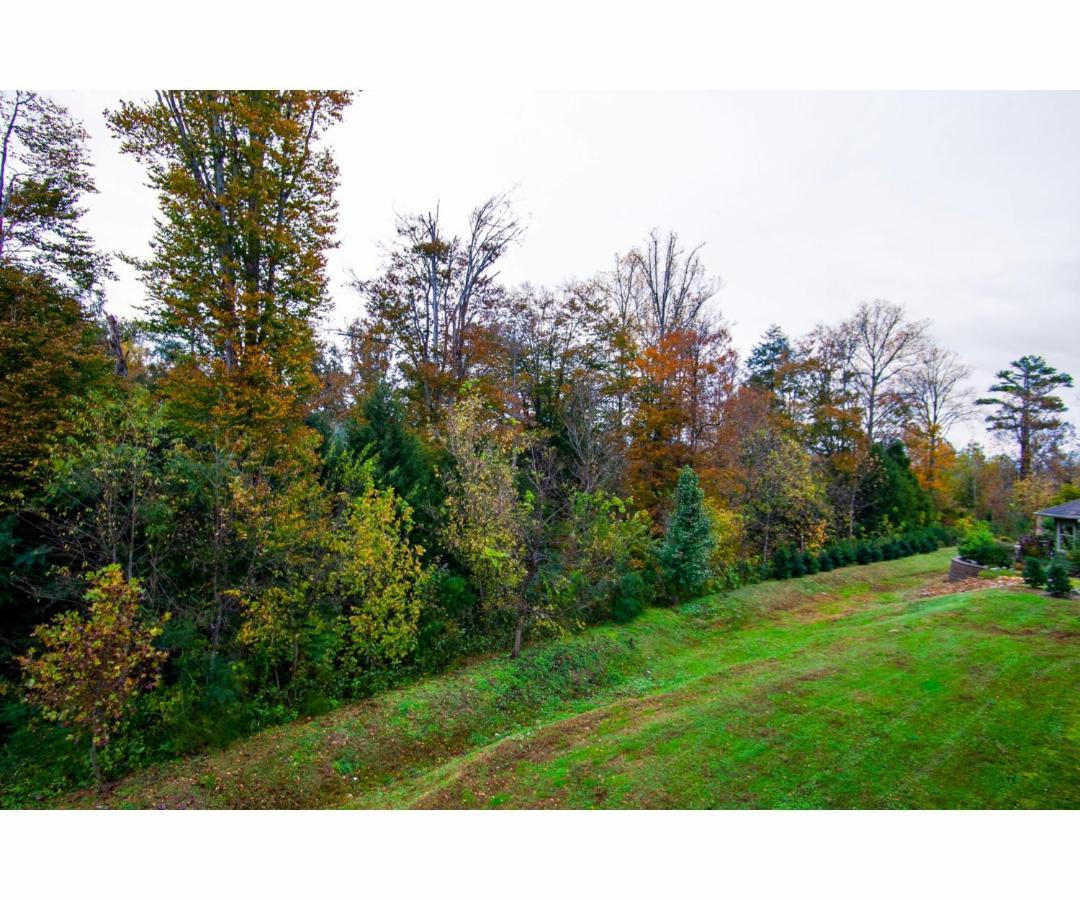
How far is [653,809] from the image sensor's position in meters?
4.33

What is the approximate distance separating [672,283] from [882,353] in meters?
11.3

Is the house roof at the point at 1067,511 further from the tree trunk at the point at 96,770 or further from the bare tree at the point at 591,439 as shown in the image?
the tree trunk at the point at 96,770

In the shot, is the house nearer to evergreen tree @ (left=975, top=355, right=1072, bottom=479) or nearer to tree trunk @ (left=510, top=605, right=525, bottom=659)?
evergreen tree @ (left=975, top=355, right=1072, bottom=479)

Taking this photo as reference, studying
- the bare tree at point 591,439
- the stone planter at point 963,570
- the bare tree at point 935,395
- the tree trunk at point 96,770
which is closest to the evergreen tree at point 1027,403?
the bare tree at point 935,395

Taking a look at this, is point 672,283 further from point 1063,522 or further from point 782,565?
point 1063,522

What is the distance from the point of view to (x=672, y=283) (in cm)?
1905

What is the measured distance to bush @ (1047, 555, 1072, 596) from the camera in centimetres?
880

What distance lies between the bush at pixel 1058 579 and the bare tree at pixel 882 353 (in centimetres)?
1454

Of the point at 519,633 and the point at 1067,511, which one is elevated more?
the point at 1067,511

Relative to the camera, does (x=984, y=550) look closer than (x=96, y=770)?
No

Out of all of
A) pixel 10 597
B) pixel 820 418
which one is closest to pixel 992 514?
pixel 820 418

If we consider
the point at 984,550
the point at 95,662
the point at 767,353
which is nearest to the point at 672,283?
the point at 984,550

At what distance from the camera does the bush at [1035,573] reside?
A: 9383 mm

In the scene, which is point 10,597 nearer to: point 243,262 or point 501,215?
point 243,262
